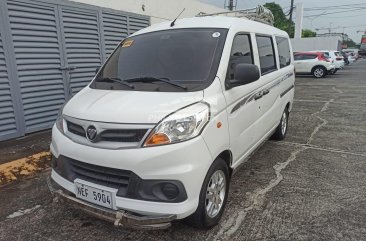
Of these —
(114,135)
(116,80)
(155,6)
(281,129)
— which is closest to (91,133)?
(114,135)

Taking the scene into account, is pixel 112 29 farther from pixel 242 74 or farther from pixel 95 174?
pixel 95 174

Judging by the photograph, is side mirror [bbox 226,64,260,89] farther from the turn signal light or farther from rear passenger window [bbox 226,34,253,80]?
the turn signal light

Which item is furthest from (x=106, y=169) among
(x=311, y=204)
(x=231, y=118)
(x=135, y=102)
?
(x=311, y=204)

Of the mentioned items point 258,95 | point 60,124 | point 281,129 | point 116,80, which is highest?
point 116,80

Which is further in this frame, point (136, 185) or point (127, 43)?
point (127, 43)

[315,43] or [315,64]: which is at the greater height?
[315,43]

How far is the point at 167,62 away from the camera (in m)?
3.50

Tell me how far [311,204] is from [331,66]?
18875 millimetres

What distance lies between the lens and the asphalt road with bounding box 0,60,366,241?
3.08m

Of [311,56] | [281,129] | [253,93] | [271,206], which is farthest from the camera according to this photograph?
[311,56]

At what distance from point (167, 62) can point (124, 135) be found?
119 centimetres

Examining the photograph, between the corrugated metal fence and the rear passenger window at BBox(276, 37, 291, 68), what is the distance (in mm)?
4151

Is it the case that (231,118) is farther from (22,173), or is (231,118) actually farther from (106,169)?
(22,173)

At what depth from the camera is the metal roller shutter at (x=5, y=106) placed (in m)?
5.55
